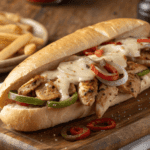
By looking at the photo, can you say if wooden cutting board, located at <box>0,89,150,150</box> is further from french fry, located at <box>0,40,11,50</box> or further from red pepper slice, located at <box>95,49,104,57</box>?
french fry, located at <box>0,40,11,50</box>

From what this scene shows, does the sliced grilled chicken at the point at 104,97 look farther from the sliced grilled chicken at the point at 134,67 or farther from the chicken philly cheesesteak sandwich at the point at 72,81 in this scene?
the sliced grilled chicken at the point at 134,67

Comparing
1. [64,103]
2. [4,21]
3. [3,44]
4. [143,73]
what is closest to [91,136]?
[64,103]

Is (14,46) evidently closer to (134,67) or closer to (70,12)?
(134,67)

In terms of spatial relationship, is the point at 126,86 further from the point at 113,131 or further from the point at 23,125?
the point at 23,125

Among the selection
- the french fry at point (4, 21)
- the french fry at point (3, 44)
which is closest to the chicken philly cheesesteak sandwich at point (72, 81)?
the french fry at point (3, 44)

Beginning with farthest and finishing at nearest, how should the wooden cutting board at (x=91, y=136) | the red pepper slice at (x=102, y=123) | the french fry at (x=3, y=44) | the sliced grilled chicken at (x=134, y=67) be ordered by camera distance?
the french fry at (x=3, y=44) < the sliced grilled chicken at (x=134, y=67) < the red pepper slice at (x=102, y=123) < the wooden cutting board at (x=91, y=136)

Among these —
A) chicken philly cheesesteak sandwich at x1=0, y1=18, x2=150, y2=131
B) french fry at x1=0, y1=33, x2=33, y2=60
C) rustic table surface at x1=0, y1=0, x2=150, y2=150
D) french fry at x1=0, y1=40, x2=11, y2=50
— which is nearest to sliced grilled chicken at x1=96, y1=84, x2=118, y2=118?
chicken philly cheesesteak sandwich at x1=0, y1=18, x2=150, y2=131

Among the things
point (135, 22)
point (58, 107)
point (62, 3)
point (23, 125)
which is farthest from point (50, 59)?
point (62, 3)
